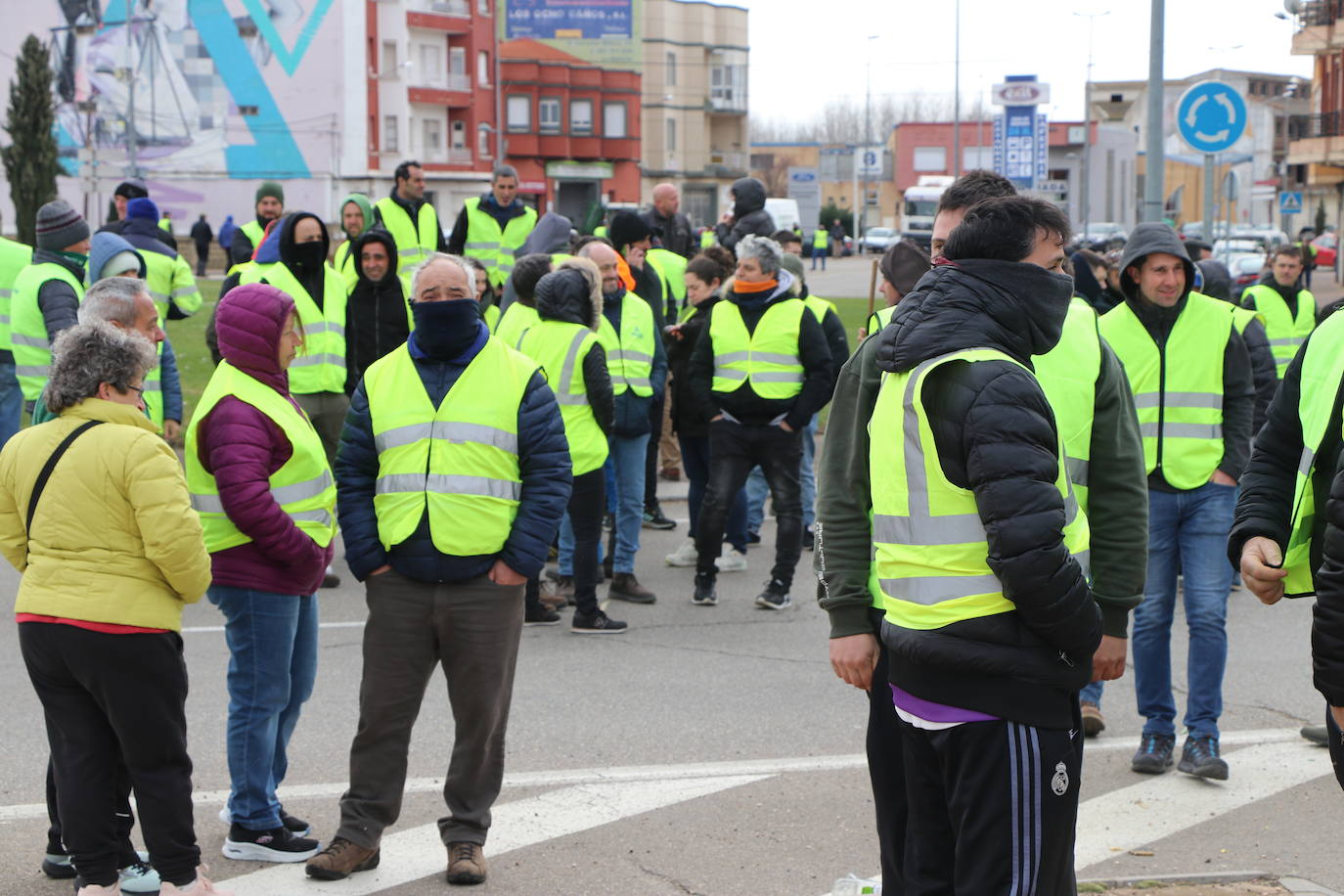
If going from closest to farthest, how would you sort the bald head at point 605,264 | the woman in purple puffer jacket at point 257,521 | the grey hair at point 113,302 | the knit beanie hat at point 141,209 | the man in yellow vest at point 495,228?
the woman in purple puffer jacket at point 257,521, the grey hair at point 113,302, the bald head at point 605,264, the knit beanie hat at point 141,209, the man in yellow vest at point 495,228

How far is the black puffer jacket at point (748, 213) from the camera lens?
13797 millimetres

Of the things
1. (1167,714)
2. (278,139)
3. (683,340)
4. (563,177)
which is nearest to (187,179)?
(278,139)

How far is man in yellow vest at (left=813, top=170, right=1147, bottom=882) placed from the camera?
4227 millimetres

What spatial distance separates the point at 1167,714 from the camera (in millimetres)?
6371

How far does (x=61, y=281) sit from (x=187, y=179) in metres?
58.7

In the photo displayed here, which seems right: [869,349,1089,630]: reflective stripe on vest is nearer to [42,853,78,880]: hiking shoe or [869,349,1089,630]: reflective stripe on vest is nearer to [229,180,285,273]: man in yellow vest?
[42,853,78,880]: hiking shoe

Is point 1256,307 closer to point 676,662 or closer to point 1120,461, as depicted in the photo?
point 676,662

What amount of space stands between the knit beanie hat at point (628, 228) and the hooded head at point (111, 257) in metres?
3.45

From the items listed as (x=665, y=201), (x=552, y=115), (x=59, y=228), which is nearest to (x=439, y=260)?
(x=59, y=228)

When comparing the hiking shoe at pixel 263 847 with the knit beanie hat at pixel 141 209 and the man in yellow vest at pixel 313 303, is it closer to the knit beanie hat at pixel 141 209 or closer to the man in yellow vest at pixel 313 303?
the man in yellow vest at pixel 313 303

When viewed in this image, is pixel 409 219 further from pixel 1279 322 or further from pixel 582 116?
pixel 582 116

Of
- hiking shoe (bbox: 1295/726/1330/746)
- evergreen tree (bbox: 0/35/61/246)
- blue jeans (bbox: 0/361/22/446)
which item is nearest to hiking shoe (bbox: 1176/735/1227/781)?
hiking shoe (bbox: 1295/726/1330/746)

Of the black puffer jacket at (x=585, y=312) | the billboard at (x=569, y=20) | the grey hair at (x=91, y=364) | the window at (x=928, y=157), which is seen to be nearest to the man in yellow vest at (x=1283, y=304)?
the black puffer jacket at (x=585, y=312)

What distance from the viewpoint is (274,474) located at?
529 centimetres
